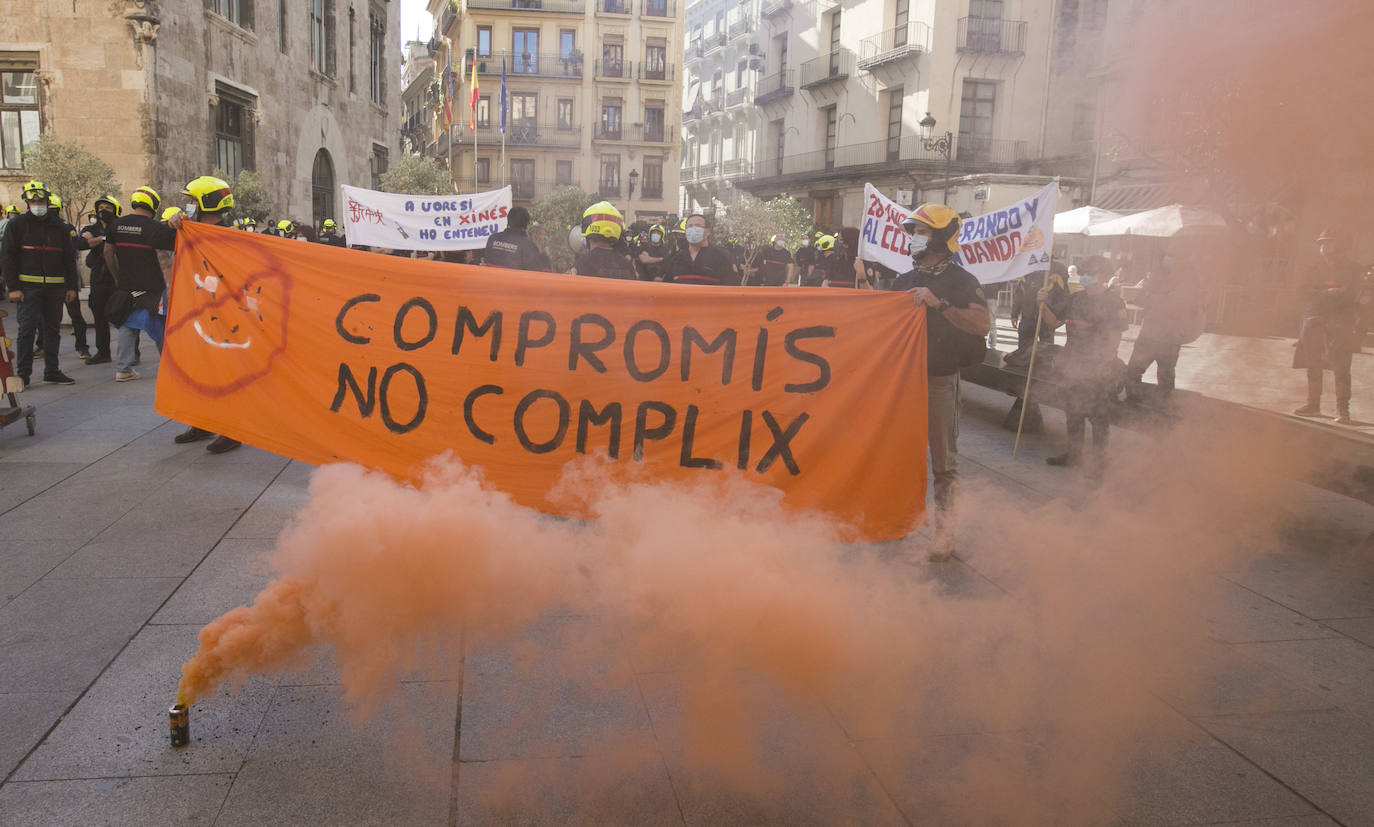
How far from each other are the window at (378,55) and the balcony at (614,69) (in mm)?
24515

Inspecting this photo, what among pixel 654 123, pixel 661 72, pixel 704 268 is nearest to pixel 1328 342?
pixel 704 268

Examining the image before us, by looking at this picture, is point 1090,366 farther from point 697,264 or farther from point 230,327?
point 230,327

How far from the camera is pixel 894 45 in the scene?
35.0m

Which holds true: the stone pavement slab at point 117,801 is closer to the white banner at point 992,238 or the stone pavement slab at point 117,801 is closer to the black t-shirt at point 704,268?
the black t-shirt at point 704,268

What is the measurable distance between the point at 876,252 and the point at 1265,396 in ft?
11.2

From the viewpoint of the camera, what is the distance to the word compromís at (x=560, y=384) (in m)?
3.64

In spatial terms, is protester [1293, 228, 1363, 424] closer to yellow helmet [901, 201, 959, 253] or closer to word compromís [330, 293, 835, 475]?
yellow helmet [901, 201, 959, 253]

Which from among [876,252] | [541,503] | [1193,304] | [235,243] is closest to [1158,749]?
[541,503]

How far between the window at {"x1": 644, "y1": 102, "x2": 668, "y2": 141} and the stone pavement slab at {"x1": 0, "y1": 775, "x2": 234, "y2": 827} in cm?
5411

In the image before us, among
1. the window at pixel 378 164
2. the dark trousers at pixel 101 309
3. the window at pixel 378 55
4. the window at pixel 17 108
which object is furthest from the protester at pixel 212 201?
the window at pixel 378 55

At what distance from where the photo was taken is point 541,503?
3.65 m

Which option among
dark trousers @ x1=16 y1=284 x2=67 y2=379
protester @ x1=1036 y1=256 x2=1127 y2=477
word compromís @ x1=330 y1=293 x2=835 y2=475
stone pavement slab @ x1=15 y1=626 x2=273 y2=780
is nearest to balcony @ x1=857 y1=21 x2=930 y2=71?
protester @ x1=1036 y1=256 x2=1127 y2=477

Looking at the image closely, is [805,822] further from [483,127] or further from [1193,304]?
[483,127]

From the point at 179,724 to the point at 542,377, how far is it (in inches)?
65.1
